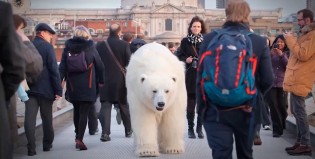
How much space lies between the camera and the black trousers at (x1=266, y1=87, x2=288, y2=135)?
8758mm

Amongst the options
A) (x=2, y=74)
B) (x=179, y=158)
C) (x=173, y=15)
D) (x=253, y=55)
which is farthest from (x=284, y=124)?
(x=173, y=15)

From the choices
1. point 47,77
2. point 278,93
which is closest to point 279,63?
point 278,93

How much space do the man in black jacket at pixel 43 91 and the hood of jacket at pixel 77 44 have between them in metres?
0.32

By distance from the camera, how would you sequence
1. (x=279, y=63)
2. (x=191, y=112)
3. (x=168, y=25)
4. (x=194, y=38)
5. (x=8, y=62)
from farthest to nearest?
(x=168, y=25) < (x=279, y=63) < (x=191, y=112) < (x=194, y=38) < (x=8, y=62)

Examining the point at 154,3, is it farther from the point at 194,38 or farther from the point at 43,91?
the point at 43,91

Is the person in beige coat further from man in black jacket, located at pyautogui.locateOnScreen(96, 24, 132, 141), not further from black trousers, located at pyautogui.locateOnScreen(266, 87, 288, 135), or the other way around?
man in black jacket, located at pyautogui.locateOnScreen(96, 24, 132, 141)

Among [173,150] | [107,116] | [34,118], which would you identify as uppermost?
[34,118]

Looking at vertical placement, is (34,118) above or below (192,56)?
below

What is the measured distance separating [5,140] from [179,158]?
3.95 metres

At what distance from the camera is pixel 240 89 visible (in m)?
4.21

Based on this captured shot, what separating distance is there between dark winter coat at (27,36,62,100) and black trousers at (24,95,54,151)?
0.29 feet

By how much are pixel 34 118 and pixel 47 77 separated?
55cm

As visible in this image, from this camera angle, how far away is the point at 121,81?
347 inches

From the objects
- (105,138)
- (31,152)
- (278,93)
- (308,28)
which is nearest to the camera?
(308,28)
